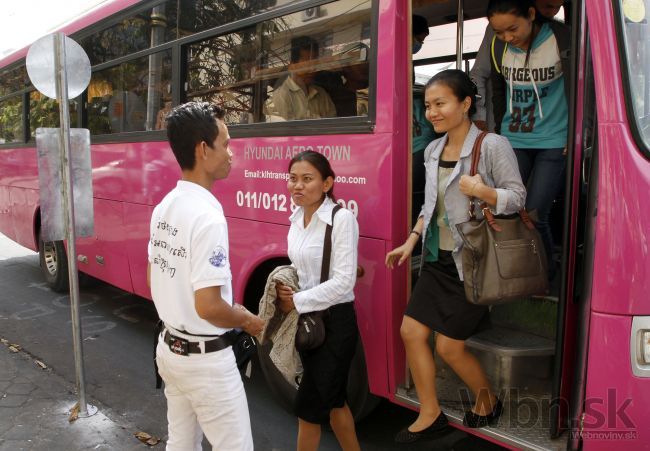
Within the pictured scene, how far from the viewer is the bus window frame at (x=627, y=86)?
209cm

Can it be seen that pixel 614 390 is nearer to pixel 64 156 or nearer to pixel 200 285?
pixel 200 285

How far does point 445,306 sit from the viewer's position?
8.86 feet

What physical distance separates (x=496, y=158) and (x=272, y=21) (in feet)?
5.61

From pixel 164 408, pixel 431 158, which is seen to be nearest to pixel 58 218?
pixel 164 408

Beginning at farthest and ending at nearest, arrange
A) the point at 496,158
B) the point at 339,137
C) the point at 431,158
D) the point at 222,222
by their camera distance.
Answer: the point at 339,137 → the point at 431,158 → the point at 496,158 → the point at 222,222

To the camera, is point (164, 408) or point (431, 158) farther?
point (164, 408)

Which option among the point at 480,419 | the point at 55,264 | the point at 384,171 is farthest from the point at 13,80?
the point at 480,419

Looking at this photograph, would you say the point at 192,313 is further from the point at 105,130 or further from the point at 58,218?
the point at 105,130

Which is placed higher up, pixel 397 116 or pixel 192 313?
pixel 397 116

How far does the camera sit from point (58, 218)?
Answer: 12.1 feet

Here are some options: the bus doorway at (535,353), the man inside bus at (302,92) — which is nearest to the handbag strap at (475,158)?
the bus doorway at (535,353)

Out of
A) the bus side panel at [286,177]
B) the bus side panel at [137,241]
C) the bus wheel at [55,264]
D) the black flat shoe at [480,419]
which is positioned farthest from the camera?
the bus wheel at [55,264]

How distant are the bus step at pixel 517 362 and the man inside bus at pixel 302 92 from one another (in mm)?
1515

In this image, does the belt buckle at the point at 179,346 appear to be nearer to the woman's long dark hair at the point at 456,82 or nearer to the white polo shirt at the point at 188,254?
the white polo shirt at the point at 188,254
